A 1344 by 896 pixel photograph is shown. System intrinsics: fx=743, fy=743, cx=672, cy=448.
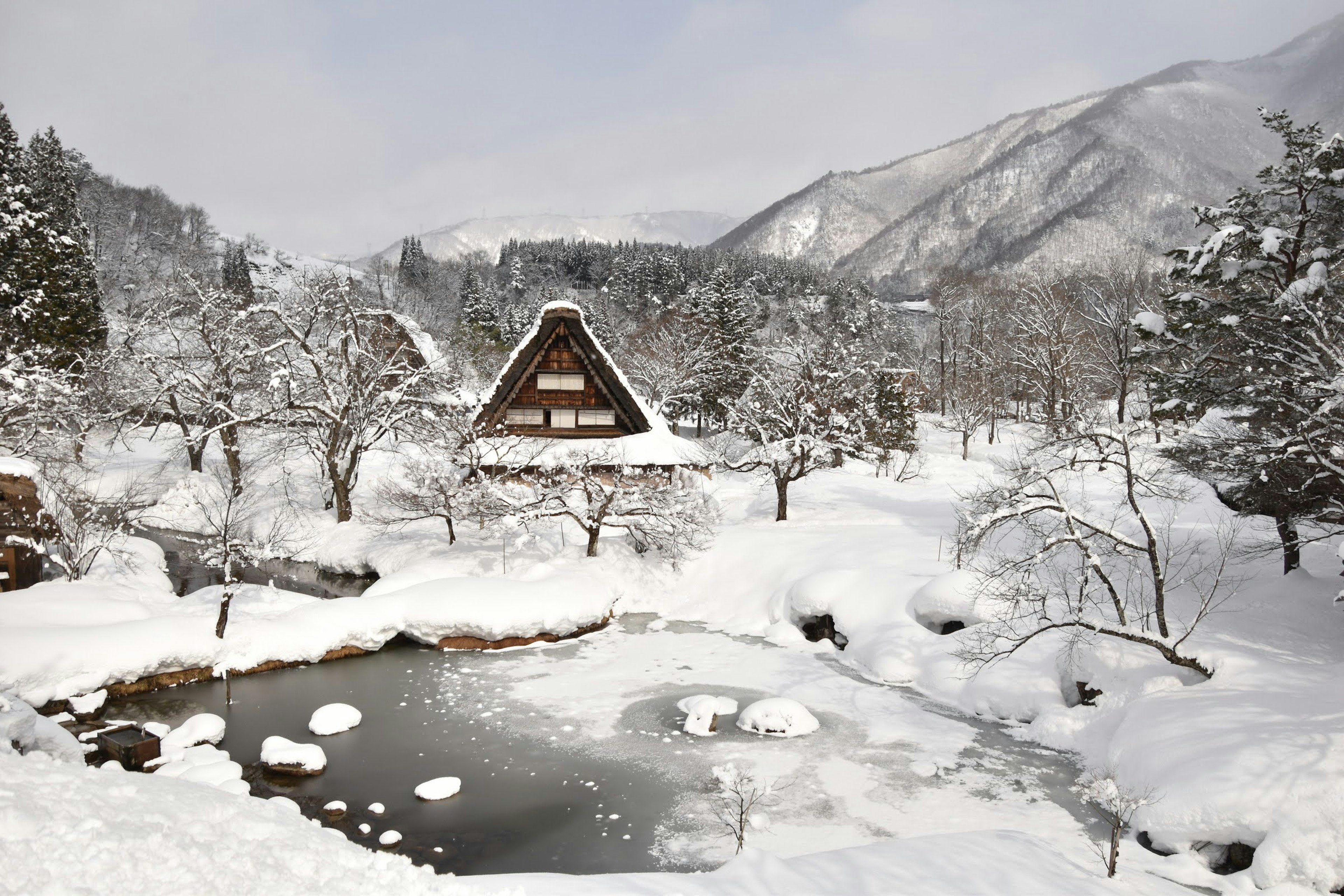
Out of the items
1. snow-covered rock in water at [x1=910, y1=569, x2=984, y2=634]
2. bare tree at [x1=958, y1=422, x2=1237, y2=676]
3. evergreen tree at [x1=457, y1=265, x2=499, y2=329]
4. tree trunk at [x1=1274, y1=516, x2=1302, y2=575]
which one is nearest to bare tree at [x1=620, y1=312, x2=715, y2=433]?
evergreen tree at [x1=457, y1=265, x2=499, y2=329]

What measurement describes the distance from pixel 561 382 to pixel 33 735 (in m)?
19.7

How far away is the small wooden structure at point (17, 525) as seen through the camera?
15.9 metres

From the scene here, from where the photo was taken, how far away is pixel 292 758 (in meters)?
11.1

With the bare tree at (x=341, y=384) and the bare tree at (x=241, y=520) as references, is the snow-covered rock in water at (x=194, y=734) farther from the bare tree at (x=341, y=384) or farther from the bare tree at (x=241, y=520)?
the bare tree at (x=341, y=384)

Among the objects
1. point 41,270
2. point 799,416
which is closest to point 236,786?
point 799,416

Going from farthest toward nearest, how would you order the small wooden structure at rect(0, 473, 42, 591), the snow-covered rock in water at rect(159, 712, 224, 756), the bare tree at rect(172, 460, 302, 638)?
1. the bare tree at rect(172, 460, 302, 638)
2. the small wooden structure at rect(0, 473, 42, 591)
3. the snow-covered rock in water at rect(159, 712, 224, 756)

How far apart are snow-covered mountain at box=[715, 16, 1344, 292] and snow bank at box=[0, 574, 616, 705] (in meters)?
69.7

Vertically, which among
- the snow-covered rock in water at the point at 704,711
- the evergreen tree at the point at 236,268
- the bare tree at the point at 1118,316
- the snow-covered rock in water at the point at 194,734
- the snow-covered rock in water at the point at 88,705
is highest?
the evergreen tree at the point at 236,268

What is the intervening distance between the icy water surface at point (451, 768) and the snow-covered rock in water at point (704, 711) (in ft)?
4.97

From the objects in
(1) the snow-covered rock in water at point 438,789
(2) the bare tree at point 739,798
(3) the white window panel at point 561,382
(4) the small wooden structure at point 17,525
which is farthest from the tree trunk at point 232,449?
(2) the bare tree at point 739,798

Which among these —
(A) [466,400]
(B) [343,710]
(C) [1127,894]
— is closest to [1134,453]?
(C) [1127,894]

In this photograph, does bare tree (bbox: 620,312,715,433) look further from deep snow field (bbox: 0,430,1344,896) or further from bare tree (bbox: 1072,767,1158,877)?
bare tree (bbox: 1072,767,1158,877)

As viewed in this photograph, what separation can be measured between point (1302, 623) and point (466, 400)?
28.2 meters

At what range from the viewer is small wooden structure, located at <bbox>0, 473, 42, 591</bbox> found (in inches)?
628
